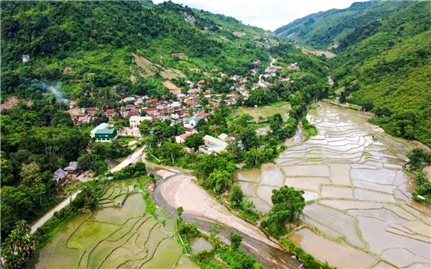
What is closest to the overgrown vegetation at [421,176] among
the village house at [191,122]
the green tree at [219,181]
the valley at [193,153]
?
the valley at [193,153]

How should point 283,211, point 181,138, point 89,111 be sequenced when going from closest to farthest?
point 283,211 < point 181,138 < point 89,111

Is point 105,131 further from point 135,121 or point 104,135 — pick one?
point 135,121

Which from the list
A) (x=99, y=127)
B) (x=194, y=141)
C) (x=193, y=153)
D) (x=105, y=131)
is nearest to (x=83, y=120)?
(x=99, y=127)

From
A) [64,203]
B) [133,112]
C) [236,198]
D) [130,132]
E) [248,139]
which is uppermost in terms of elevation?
[248,139]

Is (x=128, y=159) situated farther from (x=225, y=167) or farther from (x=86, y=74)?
(x=86, y=74)

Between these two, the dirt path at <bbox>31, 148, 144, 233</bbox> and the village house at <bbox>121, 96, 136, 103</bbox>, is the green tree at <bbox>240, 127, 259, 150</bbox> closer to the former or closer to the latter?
the dirt path at <bbox>31, 148, 144, 233</bbox>

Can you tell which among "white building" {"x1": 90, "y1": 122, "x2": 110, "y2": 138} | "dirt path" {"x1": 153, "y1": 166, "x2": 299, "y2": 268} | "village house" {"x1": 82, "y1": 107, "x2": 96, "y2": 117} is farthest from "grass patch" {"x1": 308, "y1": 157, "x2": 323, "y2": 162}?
"village house" {"x1": 82, "y1": 107, "x2": 96, "y2": 117}

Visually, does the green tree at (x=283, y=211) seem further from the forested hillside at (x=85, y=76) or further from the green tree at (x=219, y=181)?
the forested hillside at (x=85, y=76)
